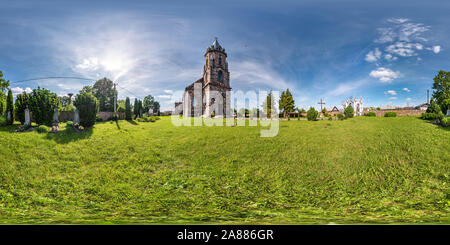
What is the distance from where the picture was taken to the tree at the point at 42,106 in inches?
421

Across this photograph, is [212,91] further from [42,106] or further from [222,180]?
[222,180]

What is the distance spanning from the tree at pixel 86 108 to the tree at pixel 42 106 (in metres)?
1.25

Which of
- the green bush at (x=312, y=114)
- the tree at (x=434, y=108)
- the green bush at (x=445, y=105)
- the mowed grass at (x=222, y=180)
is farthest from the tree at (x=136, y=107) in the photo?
the tree at (x=434, y=108)

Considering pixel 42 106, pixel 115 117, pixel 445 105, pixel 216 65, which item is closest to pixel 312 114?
pixel 445 105

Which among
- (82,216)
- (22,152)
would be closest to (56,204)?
(82,216)

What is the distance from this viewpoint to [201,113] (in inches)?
1221

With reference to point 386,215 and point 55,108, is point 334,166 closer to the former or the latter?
point 386,215

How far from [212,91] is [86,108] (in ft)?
71.8

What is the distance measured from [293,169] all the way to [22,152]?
11.0 meters

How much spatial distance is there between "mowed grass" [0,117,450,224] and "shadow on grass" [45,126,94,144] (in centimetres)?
5

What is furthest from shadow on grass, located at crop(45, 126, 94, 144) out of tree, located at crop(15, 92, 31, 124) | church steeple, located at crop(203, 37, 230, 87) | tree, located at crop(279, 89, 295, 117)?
tree, located at crop(279, 89, 295, 117)

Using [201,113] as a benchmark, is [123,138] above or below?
below

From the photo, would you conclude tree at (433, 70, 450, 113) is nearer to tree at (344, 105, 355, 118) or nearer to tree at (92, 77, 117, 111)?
tree at (344, 105, 355, 118)

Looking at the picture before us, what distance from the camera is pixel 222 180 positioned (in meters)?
5.73
